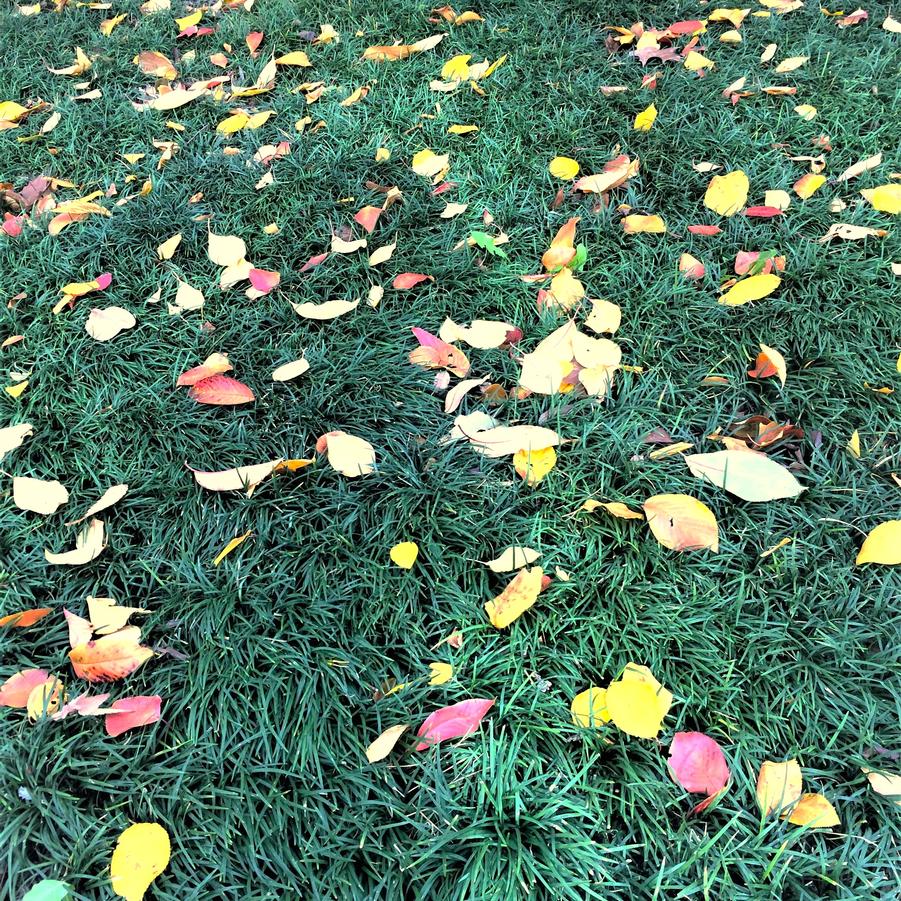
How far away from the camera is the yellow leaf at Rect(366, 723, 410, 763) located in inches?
50.9

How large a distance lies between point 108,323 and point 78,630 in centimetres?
111

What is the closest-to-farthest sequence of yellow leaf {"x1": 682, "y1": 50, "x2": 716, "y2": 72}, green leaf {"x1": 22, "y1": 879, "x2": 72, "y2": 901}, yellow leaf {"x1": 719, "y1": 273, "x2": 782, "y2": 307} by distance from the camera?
green leaf {"x1": 22, "y1": 879, "x2": 72, "y2": 901}, yellow leaf {"x1": 719, "y1": 273, "x2": 782, "y2": 307}, yellow leaf {"x1": 682, "y1": 50, "x2": 716, "y2": 72}

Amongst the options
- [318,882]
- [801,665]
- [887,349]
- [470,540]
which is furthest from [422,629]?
[887,349]

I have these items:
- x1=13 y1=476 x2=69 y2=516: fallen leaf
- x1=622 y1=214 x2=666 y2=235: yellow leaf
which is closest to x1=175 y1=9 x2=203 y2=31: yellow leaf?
x1=622 y1=214 x2=666 y2=235: yellow leaf

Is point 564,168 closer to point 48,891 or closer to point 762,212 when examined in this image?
point 762,212

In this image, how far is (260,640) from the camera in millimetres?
1461

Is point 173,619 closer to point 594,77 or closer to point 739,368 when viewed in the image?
point 739,368

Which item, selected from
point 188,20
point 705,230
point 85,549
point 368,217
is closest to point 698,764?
point 85,549

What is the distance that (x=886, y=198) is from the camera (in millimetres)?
2311

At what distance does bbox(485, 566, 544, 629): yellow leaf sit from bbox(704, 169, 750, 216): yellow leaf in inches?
65.2

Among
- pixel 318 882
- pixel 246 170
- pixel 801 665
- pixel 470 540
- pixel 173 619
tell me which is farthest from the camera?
pixel 246 170

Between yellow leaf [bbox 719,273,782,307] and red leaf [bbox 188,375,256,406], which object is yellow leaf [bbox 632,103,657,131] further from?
red leaf [bbox 188,375,256,406]

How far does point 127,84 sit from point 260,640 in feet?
10.0

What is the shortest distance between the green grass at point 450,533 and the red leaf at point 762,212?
4cm
